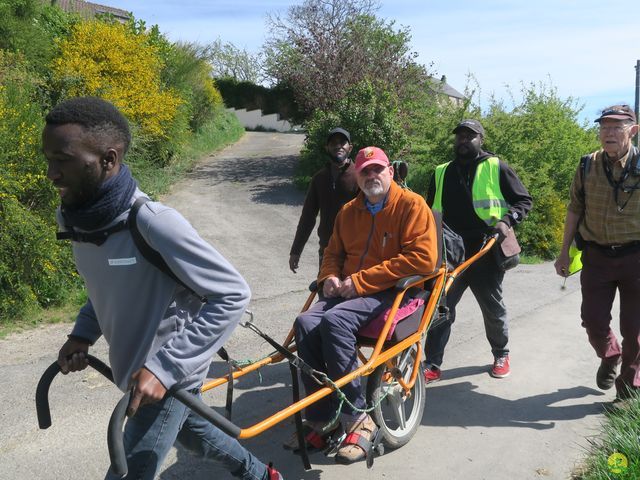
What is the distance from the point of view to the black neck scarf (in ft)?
7.69

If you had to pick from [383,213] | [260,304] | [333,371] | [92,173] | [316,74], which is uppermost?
[316,74]

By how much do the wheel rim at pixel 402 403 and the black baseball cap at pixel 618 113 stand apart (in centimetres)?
213

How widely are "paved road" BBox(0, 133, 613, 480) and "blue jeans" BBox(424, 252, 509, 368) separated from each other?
27 cm

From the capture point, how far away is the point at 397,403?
432 centimetres

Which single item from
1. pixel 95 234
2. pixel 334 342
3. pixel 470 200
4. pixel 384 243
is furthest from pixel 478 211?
pixel 95 234

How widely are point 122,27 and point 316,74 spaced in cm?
549

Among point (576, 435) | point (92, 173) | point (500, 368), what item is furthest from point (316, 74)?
point (92, 173)

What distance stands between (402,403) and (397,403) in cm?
13

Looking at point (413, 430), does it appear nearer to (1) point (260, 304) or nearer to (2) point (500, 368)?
(2) point (500, 368)

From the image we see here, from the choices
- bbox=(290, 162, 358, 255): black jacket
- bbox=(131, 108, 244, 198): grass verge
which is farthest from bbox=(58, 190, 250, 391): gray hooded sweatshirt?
bbox=(131, 108, 244, 198): grass verge

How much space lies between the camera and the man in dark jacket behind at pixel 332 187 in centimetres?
596

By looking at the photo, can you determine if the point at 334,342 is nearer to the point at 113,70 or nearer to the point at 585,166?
the point at 585,166

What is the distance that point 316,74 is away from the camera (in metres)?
17.5

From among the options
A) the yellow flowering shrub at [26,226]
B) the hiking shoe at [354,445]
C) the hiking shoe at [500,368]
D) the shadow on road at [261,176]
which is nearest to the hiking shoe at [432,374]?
the hiking shoe at [500,368]
